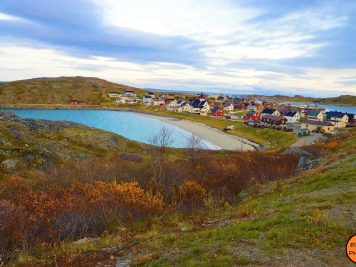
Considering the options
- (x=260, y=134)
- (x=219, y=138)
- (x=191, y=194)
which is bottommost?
(x=219, y=138)

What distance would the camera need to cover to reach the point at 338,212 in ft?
47.6

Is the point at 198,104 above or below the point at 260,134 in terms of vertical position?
above

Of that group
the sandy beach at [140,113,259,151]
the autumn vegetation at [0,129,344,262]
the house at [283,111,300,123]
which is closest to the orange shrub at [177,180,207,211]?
the autumn vegetation at [0,129,344,262]

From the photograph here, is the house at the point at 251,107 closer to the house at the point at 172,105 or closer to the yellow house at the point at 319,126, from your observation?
the house at the point at 172,105

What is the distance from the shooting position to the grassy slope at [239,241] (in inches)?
411

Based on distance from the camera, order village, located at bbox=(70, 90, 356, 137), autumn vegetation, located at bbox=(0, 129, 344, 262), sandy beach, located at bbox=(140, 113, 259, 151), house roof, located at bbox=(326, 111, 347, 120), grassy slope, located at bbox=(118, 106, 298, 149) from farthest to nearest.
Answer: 1. house roof, located at bbox=(326, 111, 347, 120)
2. village, located at bbox=(70, 90, 356, 137)
3. grassy slope, located at bbox=(118, 106, 298, 149)
4. sandy beach, located at bbox=(140, 113, 259, 151)
5. autumn vegetation, located at bbox=(0, 129, 344, 262)

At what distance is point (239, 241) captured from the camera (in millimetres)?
12109

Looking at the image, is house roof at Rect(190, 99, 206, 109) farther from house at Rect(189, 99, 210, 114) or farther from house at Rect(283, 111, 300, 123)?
house at Rect(283, 111, 300, 123)

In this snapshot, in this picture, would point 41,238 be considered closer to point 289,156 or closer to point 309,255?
point 309,255

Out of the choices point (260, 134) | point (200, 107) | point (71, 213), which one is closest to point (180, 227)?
point (71, 213)

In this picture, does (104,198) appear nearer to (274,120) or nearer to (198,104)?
(274,120)

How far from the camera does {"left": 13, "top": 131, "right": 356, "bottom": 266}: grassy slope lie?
10.4 meters

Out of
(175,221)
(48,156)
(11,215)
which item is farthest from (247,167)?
(11,215)

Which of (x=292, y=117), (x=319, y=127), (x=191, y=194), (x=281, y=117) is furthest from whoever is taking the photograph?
(x=292, y=117)
